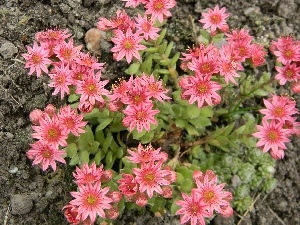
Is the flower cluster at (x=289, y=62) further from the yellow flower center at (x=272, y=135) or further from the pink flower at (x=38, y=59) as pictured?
the pink flower at (x=38, y=59)

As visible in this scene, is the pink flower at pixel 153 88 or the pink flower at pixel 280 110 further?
the pink flower at pixel 280 110

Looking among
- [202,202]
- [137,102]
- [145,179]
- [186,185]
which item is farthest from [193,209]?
[137,102]

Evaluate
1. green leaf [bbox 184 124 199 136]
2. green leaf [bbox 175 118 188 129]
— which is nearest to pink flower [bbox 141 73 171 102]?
green leaf [bbox 175 118 188 129]

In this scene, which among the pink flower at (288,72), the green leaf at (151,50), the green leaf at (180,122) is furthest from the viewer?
the green leaf at (151,50)

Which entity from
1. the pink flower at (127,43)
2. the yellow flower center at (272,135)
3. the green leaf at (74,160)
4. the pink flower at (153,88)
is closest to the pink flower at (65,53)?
the pink flower at (127,43)

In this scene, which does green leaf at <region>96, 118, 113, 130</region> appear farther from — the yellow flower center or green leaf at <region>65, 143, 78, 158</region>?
the yellow flower center

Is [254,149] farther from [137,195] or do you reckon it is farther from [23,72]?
[23,72]

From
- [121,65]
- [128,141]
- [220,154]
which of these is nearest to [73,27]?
[121,65]
